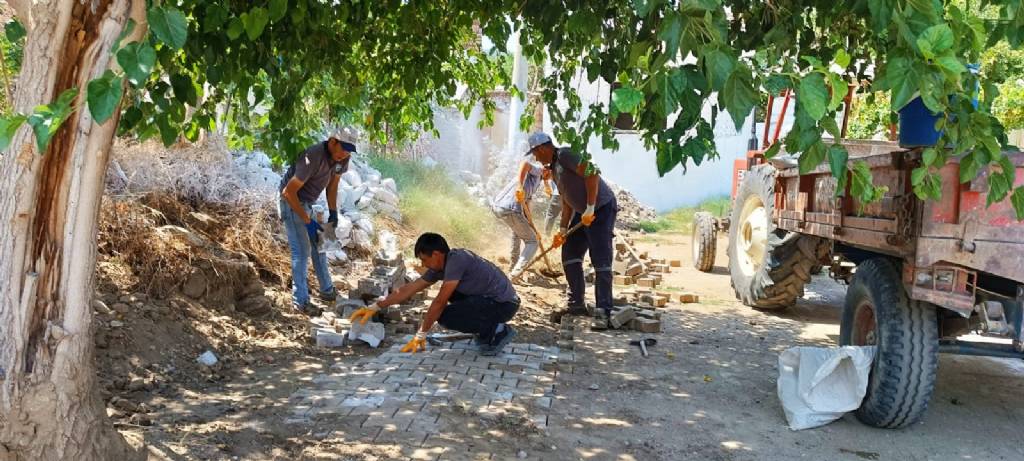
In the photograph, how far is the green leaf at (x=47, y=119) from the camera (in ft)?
6.31

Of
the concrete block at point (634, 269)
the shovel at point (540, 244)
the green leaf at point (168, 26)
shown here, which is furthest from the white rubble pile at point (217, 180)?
the green leaf at point (168, 26)

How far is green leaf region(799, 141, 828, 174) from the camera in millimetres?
2082

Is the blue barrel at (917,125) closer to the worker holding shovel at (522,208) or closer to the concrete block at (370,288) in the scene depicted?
the concrete block at (370,288)

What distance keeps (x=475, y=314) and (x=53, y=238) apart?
9.73 ft

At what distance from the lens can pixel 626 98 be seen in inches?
78.2

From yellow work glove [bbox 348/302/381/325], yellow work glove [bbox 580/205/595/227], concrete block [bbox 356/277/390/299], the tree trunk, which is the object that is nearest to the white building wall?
yellow work glove [bbox 580/205/595/227]

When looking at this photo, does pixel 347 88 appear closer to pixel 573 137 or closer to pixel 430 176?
pixel 573 137

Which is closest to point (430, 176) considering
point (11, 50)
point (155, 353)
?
point (11, 50)

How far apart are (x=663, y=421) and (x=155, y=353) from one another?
3.05 meters

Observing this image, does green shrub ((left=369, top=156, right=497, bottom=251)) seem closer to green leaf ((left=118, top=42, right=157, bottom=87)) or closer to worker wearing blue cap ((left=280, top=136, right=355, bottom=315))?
worker wearing blue cap ((left=280, top=136, right=355, bottom=315))

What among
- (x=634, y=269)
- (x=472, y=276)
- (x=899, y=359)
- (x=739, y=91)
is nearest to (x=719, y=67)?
(x=739, y=91)

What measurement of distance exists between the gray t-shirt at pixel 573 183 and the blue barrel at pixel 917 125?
9.26ft

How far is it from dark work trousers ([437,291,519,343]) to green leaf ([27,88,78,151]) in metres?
3.37

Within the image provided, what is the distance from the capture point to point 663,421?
13.9 ft
